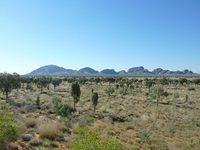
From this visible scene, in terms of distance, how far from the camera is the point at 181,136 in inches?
1603

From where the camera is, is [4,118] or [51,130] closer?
[4,118]

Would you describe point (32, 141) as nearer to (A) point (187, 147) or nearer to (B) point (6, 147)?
(B) point (6, 147)

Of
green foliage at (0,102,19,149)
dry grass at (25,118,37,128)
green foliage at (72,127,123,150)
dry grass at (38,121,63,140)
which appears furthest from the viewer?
dry grass at (25,118,37,128)

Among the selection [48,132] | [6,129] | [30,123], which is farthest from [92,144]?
[30,123]

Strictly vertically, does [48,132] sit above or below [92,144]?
below

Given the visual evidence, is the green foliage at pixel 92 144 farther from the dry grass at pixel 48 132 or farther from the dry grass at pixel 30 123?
the dry grass at pixel 30 123

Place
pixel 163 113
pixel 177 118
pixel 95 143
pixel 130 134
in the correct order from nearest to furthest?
pixel 95 143
pixel 130 134
pixel 177 118
pixel 163 113

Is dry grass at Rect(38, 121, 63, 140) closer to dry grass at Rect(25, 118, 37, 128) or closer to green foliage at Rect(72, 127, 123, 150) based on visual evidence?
dry grass at Rect(25, 118, 37, 128)

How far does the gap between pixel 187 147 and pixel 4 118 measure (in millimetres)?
20190

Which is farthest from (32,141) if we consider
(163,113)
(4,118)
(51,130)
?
(163,113)

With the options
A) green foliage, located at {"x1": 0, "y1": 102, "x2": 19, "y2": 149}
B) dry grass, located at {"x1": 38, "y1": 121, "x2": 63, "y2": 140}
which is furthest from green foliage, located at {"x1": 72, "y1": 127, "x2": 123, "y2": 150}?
dry grass, located at {"x1": 38, "y1": 121, "x2": 63, "y2": 140}

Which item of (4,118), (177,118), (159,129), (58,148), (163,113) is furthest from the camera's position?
(163,113)

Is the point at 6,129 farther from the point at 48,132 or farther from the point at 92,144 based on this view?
the point at 48,132

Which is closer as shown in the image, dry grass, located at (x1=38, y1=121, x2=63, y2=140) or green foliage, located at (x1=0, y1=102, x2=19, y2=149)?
green foliage, located at (x1=0, y1=102, x2=19, y2=149)
